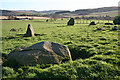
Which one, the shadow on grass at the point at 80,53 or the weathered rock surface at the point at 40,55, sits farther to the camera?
the shadow on grass at the point at 80,53

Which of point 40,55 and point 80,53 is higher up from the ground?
point 40,55

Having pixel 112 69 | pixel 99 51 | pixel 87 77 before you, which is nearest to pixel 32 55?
pixel 87 77

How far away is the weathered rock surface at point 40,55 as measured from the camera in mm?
9773

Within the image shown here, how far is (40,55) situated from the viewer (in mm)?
9953

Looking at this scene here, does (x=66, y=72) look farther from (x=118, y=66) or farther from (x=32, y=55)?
(x=118, y=66)

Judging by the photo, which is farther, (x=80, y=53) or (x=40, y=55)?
(x=80, y=53)

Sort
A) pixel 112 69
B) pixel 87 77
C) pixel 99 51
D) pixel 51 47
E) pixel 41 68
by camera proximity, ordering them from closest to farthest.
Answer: pixel 87 77 → pixel 112 69 → pixel 41 68 → pixel 51 47 → pixel 99 51

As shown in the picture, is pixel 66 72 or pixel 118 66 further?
pixel 118 66

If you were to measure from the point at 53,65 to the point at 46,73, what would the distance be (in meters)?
1.37

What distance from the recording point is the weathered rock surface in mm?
9773

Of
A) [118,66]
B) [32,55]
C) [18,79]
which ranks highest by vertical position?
[32,55]

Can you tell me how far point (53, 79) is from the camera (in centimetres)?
812

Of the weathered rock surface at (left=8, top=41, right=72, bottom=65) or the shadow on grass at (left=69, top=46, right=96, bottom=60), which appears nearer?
the weathered rock surface at (left=8, top=41, right=72, bottom=65)

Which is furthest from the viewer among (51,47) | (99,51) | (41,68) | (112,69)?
(99,51)
